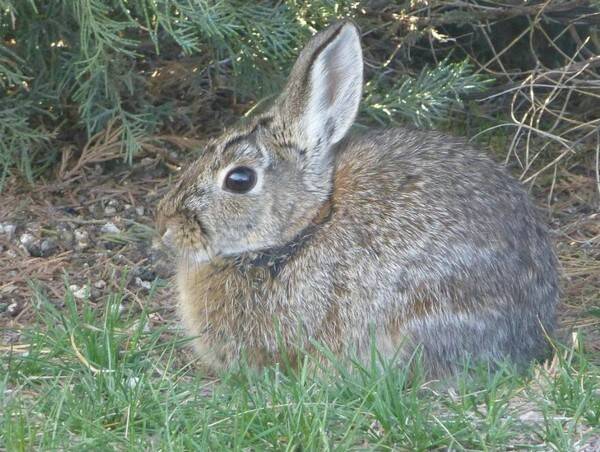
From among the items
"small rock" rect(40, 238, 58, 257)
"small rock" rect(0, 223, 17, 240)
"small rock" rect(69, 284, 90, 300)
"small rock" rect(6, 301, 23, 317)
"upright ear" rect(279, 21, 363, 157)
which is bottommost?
"small rock" rect(6, 301, 23, 317)

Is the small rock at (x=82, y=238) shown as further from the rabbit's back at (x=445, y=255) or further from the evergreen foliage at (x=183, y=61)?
the rabbit's back at (x=445, y=255)

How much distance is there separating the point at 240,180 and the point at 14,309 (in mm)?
1500

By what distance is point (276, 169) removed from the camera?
17.4ft

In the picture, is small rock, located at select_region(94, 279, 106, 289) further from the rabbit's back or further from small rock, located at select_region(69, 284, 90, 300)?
the rabbit's back

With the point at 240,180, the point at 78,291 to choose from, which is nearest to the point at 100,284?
the point at 78,291

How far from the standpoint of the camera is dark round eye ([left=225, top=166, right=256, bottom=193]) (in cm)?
522

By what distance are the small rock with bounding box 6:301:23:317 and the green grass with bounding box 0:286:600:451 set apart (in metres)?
0.98

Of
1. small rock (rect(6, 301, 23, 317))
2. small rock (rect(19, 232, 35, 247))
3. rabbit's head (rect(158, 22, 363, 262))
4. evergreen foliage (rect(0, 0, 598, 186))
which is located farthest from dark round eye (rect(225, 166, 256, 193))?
small rock (rect(19, 232, 35, 247))

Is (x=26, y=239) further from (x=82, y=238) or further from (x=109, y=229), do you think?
(x=109, y=229)

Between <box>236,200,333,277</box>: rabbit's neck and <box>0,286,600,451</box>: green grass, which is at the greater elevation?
<box>236,200,333,277</box>: rabbit's neck

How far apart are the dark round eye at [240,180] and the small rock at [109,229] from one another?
162cm

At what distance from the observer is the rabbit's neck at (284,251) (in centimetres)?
515

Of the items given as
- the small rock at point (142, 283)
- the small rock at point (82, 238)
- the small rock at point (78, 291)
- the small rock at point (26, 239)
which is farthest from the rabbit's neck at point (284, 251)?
the small rock at point (26, 239)

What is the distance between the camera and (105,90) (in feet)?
21.8
